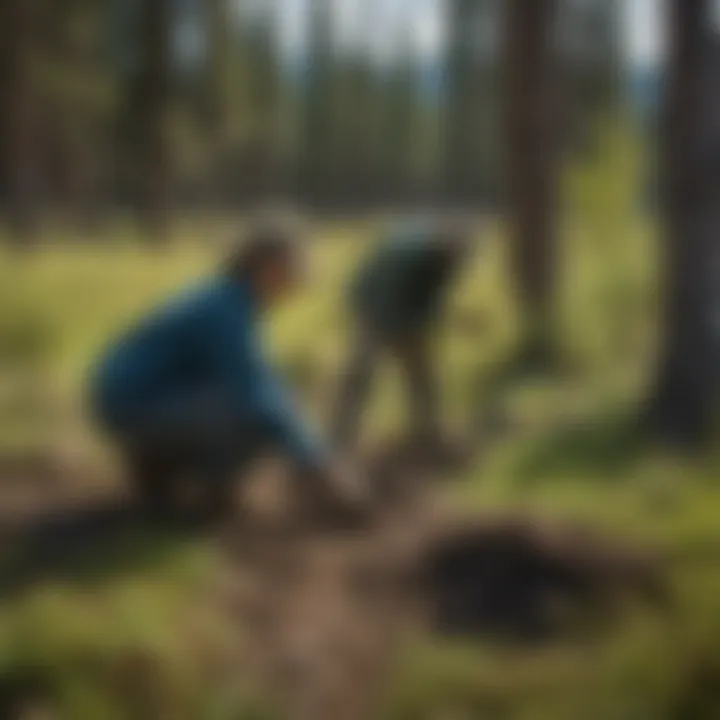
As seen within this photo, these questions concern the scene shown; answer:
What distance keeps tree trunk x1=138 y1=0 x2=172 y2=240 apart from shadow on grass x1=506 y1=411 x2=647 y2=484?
0.45m

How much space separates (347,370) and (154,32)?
1.34 ft

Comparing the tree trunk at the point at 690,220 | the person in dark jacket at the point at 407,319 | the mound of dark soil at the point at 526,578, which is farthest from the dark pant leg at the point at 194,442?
the tree trunk at the point at 690,220

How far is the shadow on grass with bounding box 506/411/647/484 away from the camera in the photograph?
5.52 ft

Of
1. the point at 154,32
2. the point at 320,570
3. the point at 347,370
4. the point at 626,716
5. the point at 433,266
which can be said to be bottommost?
the point at 626,716

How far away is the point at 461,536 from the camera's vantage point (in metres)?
1.71

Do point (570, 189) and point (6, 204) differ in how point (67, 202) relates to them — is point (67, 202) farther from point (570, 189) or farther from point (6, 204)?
point (570, 189)

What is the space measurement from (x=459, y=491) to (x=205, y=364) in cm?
30

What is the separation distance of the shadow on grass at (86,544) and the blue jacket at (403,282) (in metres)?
0.30

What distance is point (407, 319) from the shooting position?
171cm

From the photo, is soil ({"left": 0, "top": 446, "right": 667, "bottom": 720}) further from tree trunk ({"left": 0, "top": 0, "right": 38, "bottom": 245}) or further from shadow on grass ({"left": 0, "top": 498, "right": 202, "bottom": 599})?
tree trunk ({"left": 0, "top": 0, "right": 38, "bottom": 245})

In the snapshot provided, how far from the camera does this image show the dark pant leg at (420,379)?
1.71 m

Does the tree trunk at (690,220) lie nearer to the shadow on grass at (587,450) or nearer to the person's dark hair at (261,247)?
the shadow on grass at (587,450)

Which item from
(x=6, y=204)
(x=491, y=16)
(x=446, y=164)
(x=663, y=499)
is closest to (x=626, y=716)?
(x=663, y=499)

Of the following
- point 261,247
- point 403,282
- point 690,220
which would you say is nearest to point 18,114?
point 261,247
